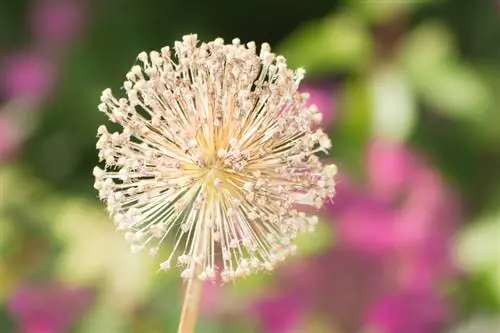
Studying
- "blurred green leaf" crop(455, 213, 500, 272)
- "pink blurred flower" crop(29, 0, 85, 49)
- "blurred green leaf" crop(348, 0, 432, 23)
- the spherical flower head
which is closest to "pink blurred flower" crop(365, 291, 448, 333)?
"blurred green leaf" crop(455, 213, 500, 272)

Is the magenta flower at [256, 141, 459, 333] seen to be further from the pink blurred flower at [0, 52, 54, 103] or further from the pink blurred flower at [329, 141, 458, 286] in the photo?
the pink blurred flower at [0, 52, 54, 103]

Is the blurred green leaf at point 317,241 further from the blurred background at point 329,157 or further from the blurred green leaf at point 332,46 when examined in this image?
the blurred green leaf at point 332,46

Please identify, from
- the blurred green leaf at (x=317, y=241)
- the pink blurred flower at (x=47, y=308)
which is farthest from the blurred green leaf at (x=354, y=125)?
the pink blurred flower at (x=47, y=308)

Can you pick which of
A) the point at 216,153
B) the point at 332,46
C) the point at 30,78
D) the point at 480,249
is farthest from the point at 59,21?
the point at 216,153

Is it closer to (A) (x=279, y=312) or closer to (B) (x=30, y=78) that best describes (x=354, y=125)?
(A) (x=279, y=312)

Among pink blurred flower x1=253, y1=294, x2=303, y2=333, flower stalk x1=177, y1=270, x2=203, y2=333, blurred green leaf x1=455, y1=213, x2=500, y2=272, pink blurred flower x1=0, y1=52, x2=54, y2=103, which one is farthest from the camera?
pink blurred flower x1=0, y1=52, x2=54, y2=103

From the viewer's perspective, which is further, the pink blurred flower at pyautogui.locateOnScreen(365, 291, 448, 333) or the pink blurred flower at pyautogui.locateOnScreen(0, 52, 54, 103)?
the pink blurred flower at pyautogui.locateOnScreen(0, 52, 54, 103)

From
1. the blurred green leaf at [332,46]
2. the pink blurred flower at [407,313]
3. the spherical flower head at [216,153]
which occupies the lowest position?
the spherical flower head at [216,153]
